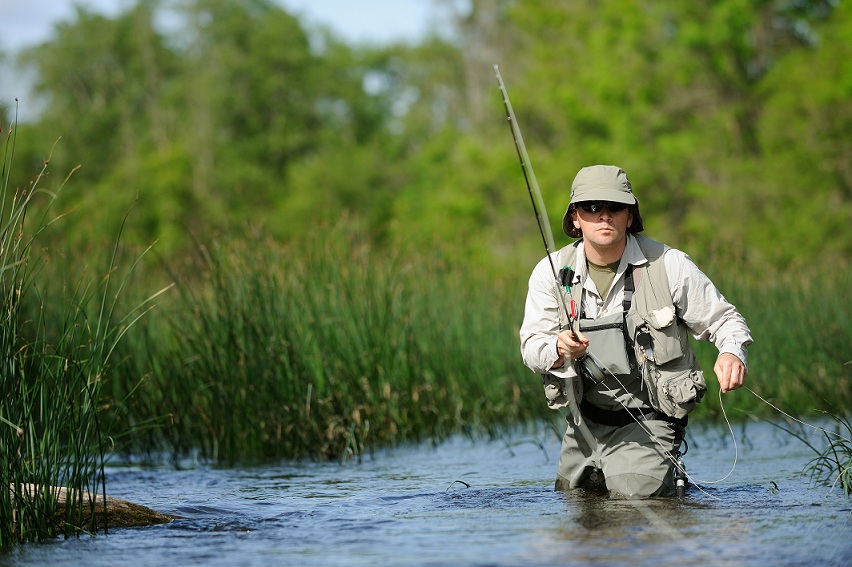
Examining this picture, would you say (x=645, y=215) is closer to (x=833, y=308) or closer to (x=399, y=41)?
(x=833, y=308)

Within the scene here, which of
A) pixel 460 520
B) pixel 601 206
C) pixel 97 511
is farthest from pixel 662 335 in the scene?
pixel 97 511

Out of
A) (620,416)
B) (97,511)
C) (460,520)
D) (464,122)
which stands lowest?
(460,520)

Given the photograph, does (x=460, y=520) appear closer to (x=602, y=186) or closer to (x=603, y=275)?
(x=603, y=275)

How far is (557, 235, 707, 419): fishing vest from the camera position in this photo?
5.48m

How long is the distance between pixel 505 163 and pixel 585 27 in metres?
4.17

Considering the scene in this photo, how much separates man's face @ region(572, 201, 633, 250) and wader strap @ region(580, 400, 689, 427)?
78cm

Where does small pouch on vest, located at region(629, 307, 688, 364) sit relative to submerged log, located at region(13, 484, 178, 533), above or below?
above

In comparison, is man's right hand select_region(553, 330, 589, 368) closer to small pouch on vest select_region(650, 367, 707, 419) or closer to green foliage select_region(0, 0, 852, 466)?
small pouch on vest select_region(650, 367, 707, 419)

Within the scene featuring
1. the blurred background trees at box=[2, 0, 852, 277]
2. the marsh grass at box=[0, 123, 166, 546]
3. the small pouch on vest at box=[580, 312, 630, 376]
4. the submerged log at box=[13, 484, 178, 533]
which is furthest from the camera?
the blurred background trees at box=[2, 0, 852, 277]

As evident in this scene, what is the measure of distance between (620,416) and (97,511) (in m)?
2.43

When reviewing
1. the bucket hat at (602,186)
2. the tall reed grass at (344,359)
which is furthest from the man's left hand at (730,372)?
the tall reed grass at (344,359)

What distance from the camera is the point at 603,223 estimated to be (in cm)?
554

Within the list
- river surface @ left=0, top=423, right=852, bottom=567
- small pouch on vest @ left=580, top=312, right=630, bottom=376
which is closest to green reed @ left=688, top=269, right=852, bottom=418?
river surface @ left=0, top=423, right=852, bottom=567

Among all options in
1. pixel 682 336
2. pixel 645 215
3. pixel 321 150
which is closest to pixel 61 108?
pixel 321 150
